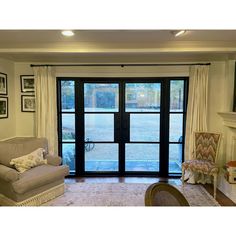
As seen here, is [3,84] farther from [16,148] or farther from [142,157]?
[142,157]

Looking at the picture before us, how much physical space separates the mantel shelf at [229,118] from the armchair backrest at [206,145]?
0.33m

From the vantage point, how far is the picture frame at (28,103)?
15.2 ft

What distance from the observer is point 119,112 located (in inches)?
186

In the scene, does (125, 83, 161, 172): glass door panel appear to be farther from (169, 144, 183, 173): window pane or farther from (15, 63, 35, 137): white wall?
(15, 63, 35, 137): white wall

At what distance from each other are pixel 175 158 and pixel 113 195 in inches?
66.7

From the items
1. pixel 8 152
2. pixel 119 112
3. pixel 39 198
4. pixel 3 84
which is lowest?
pixel 39 198

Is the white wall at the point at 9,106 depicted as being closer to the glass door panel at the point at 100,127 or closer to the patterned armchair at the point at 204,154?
the glass door panel at the point at 100,127

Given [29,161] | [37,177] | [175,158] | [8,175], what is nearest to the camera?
[8,175]

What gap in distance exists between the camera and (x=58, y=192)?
3.73 meters

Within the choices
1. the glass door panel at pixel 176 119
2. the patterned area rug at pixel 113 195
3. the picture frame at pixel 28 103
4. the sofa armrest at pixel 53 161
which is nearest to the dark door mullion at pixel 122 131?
the patterned area rug at pixel 113 195

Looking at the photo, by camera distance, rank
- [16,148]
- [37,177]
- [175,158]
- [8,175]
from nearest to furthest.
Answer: [8,175] < [37,177] < [16,148] < [175,158]

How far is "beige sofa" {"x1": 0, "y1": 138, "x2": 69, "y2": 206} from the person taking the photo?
10.2 ft

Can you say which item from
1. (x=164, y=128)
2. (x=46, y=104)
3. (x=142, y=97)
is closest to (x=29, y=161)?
(x=46, y=104)

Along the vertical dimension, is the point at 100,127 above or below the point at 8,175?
above
